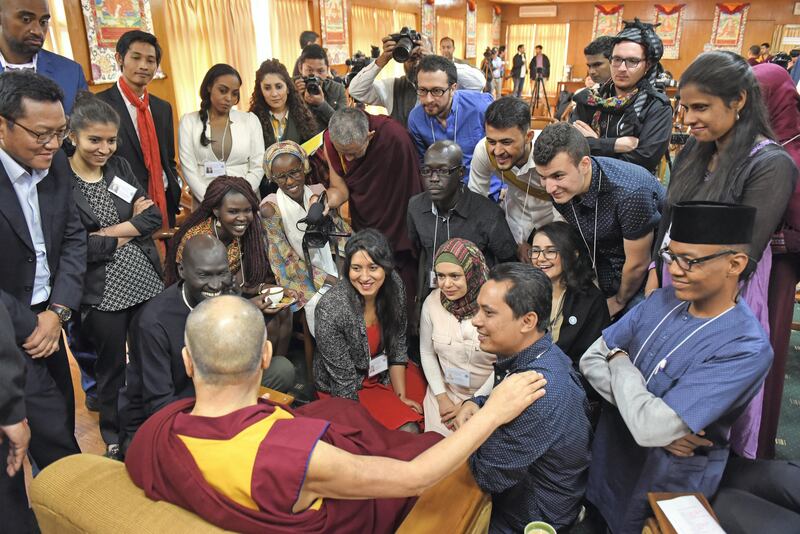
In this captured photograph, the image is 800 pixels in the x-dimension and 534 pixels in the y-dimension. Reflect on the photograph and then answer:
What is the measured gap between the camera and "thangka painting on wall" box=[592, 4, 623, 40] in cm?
1608

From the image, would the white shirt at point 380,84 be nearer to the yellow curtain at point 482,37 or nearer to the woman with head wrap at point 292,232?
the woman with head wrap at point 292,232

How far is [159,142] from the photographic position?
3.20 m

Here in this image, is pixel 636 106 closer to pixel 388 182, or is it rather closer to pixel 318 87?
pixel 388 182

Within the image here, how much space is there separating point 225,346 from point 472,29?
52.9 feet

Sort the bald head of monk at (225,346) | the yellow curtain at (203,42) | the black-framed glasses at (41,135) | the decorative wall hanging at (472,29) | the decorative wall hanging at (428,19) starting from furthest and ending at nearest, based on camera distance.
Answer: the decorative wall hanging at (472,29) < the decorative wall hanging at (428,19) < the yellow curtain at (203,42) < the black-framed glasses at (41,135) < the bald head of monk at (225,346)

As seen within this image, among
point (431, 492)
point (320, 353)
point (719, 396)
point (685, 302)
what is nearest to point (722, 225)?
point (685, 302)

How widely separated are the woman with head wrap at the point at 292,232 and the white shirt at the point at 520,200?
0.94 m

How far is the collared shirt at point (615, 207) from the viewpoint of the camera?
2105 millimetres

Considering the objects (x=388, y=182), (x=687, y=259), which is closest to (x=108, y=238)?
(x=388, y=182)

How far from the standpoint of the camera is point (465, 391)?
2428 millimetres

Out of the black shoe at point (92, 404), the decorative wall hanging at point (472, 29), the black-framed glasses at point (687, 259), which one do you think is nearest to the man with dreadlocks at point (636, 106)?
the black-framed glasses at point (687, 259)

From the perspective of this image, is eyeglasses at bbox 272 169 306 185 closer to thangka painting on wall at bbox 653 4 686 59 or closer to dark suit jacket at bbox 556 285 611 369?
dark suit jacket at bbox 556 285 611 369

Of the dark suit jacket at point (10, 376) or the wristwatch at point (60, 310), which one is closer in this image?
the dark suit jacket at point (10, 376)

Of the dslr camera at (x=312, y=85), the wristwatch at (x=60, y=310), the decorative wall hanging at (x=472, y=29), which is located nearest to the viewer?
the wristwatch at (x=60, y=310)
